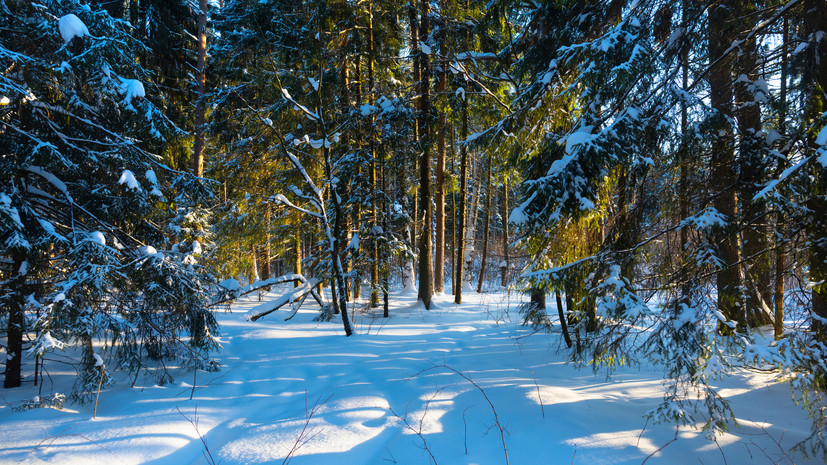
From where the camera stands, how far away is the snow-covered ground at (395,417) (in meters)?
3.16

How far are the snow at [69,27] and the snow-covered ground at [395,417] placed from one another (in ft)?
13.7

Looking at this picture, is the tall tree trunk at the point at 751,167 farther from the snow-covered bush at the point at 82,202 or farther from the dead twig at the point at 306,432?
the snow-covered bush at the point at 82,202

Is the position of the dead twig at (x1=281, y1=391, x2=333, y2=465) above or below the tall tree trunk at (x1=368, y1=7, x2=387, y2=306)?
below

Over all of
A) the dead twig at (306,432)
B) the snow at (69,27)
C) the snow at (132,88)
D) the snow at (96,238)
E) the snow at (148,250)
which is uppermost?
the snow at (69,27)

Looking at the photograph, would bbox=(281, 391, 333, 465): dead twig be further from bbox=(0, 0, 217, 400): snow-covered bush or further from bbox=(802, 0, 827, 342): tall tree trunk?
bbox=(802, 0, 827, 342): tall tree trunk

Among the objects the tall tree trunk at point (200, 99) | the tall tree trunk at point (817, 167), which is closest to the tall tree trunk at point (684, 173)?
the tall tree trunk at point (817, 167)

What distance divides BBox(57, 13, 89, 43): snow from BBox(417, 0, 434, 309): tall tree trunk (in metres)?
6.52

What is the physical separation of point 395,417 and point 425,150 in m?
7.02

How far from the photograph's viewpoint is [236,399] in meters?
4.37

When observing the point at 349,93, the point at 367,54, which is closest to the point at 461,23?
the point at 367,54

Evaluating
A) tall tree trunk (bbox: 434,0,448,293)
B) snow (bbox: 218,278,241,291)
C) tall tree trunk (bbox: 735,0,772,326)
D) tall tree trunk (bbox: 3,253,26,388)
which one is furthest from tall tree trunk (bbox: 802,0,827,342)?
tall tree trunk (bbox: 3,253,26,388)

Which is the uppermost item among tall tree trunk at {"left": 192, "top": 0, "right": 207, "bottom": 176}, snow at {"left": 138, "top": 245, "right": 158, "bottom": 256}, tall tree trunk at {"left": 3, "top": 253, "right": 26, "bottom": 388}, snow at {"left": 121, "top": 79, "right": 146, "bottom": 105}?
tall tree trunk at {"left": 192, "top": 0, "right": 207, "bottom": 176}

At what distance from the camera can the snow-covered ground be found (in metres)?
3.16

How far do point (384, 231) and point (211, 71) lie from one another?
778 centimetres
